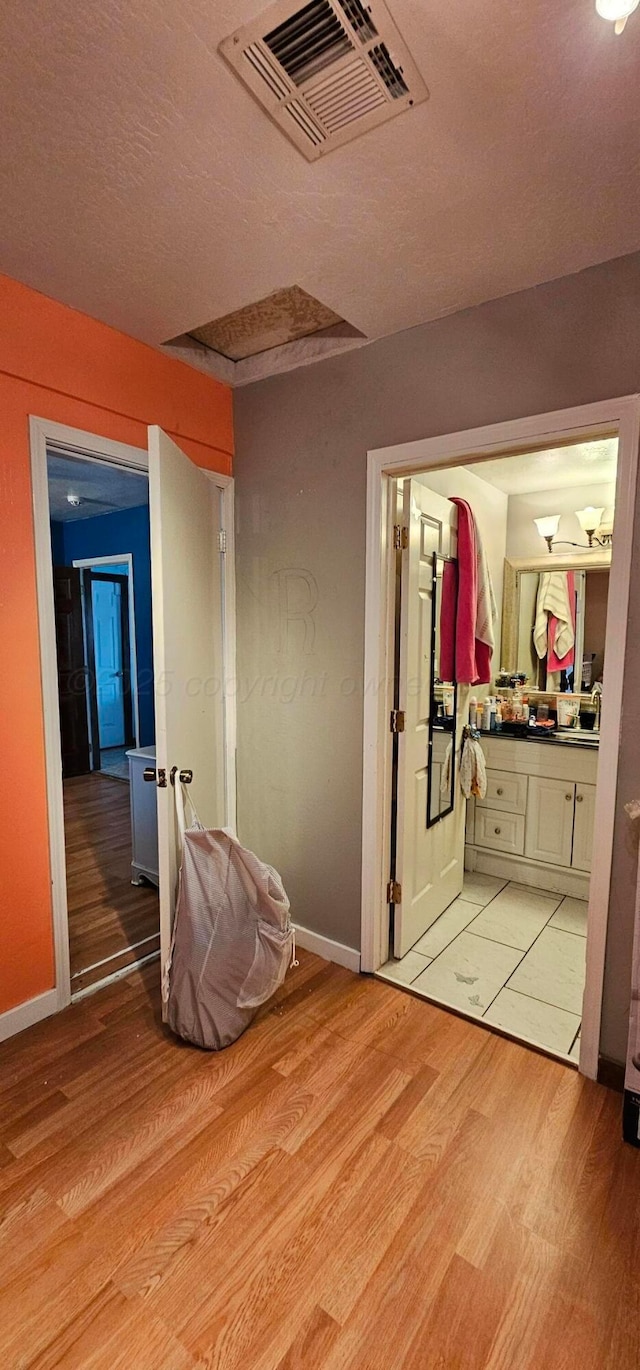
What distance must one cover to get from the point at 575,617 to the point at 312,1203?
9.37ft

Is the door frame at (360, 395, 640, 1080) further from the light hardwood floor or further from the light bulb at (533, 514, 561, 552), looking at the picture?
the light bulb at (533, 514, 561, 552)

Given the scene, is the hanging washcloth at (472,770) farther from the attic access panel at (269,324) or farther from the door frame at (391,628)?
the attic access panel at (269,324)

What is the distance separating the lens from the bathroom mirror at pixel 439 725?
256 cm

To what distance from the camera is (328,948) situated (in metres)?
2.44

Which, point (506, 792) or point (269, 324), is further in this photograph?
point (506, 792)

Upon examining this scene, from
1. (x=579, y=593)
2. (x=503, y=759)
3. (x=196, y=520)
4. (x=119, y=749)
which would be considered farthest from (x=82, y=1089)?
(x=119, y=749)

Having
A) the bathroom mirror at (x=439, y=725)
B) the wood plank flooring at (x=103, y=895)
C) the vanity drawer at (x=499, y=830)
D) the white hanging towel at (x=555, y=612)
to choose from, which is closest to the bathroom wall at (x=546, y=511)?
the white hanging towel at (x=555, y=612)

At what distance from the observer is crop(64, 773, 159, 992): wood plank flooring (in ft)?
8.14

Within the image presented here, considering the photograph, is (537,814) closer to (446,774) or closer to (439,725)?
(446,774)

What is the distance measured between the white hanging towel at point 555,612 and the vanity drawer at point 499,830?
971mm

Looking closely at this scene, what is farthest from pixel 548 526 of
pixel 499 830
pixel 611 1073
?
pixel 611 1073

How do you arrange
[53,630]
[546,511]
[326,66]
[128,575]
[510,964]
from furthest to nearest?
[128,575], [546,511], [510,964], [53,630], [326,66]

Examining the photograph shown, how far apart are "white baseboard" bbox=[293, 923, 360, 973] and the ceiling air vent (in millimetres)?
2545

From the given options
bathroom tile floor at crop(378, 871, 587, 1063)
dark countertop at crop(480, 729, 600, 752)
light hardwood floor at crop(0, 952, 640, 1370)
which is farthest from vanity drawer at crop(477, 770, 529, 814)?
light hardwood floor at crop(0, 952, 640, 1370)
